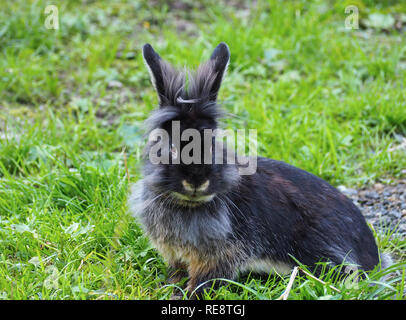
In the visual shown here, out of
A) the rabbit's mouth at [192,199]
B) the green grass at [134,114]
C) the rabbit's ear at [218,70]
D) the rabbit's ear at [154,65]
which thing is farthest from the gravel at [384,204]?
the rabbit's ear at [154,65]

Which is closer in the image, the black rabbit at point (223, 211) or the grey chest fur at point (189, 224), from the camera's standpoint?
the black rabbit at point (223, 211)

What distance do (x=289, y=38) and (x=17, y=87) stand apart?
10.3ft

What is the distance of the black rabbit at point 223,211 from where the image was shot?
304cm

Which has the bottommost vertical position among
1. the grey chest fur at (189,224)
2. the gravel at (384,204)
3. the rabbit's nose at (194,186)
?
the gravel at (384,204)

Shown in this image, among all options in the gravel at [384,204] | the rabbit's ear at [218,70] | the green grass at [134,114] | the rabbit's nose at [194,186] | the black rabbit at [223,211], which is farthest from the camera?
the gravel at [384,204]

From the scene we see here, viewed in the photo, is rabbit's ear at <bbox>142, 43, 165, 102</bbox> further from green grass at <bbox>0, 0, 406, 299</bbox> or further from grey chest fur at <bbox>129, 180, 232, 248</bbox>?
grey chest fur at <bbox>129, 180, 232, 248</bbox>

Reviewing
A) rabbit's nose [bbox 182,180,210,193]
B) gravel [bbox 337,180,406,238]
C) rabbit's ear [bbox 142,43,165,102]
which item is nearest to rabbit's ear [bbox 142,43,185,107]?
rabbit's ear [bbox 142,43,165,102]

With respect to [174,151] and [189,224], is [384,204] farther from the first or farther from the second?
[174,151]

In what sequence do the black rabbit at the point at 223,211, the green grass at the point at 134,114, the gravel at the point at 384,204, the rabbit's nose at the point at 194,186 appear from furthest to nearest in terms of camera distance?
1. the gravel at the point at 384,204
2. the green grass at the point at 134,114
3. the black rabbit at the point at 223,211
4. the rabbit's nose at the point at 194,186

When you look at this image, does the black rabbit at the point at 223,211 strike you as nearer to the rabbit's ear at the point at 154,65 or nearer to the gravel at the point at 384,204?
the rabbit's ear at the point at 154,65

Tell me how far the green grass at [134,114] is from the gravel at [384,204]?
14cm

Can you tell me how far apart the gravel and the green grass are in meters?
0.14
